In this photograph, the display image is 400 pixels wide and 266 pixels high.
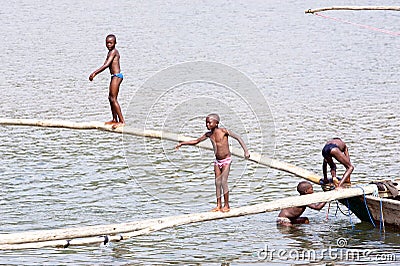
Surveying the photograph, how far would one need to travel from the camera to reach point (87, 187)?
14.6 m

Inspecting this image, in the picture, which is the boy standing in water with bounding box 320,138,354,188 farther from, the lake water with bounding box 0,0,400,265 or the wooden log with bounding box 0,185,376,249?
the lake water with bounding box 0,0,400,265

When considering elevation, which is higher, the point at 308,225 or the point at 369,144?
the point at 369,144

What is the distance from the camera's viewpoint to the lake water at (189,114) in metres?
12.4

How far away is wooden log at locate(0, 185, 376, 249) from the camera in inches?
372

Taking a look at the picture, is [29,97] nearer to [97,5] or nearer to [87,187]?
[87,187]

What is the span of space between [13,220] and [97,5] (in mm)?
24501

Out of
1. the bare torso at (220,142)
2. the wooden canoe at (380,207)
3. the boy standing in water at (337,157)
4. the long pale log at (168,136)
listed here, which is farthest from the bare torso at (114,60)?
the wooden canoe at (380,207)

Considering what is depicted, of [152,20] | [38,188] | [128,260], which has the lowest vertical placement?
[128,260]

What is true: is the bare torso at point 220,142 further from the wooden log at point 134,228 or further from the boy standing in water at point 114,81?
the boy standing in water at point 114,81

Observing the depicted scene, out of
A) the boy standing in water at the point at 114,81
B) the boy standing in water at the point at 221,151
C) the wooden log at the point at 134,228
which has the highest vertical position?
the boy standing in water at the point at 114,81

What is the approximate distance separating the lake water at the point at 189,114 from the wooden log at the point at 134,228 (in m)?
0.92

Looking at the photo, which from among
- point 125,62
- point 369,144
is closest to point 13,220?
point 369,144

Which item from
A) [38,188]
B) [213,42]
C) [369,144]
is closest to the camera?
[38,188]

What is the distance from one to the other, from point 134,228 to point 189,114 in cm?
960
